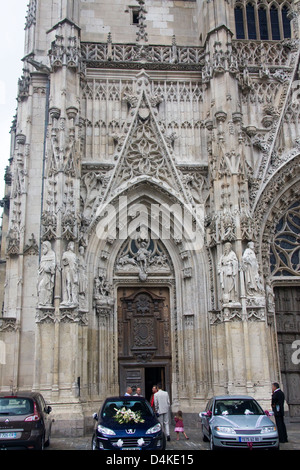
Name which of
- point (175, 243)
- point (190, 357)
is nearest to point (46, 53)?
point (175, 243)

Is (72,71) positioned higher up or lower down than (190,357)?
higher up

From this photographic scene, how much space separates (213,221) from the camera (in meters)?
17.6

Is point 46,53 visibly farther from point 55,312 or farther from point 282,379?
point 282,379

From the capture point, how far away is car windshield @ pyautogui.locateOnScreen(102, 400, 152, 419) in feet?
34.8

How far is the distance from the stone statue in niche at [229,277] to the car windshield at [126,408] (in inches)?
241

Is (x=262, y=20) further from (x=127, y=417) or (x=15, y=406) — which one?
(x=15, y=406)

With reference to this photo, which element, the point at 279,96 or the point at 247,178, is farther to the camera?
the point at 279,96

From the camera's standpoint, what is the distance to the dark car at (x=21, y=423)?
32.3 feet

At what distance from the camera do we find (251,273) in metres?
16.6

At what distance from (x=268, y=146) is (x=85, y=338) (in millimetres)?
10074

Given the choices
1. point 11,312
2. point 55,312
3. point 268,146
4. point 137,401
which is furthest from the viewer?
point 268,146

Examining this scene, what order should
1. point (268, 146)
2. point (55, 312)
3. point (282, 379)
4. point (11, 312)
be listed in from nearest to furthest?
point (55, 312) → point (11, 312) → point (282, 379) → point (268, 146)

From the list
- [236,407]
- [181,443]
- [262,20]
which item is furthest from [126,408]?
[262,20]

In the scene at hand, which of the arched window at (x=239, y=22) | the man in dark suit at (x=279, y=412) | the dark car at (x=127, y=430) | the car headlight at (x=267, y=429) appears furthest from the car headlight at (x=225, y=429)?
the arched window at (x=239, y=22)
